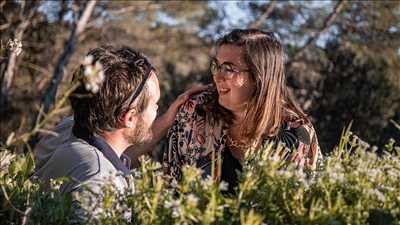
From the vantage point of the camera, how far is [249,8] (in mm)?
14180

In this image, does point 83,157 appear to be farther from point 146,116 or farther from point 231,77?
point 231,77

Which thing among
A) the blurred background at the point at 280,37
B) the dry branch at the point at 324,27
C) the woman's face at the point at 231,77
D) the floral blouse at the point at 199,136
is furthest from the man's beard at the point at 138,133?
the dry branch at the point at 324,27

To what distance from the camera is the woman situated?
306 cm

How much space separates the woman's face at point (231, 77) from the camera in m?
3.07

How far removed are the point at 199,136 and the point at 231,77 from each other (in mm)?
322

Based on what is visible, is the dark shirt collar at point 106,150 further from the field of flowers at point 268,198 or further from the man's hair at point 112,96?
the field of flowers at point 268,198

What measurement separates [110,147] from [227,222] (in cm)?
108

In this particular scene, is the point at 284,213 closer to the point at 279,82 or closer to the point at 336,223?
the point at 336,223

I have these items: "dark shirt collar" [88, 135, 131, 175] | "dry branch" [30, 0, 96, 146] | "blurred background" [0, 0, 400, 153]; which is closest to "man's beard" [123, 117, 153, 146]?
"dark shirt collar" [88, 135, 131, 175]

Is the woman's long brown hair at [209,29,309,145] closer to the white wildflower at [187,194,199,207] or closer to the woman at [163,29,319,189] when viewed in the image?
the woman at [163,29,319,189]

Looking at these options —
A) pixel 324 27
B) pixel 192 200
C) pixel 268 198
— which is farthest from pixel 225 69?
pixel 324 27

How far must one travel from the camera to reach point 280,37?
13656 mm

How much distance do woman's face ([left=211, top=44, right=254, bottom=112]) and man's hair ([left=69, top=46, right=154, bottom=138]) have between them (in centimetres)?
68

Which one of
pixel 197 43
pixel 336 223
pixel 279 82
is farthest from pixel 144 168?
pixel 197 43
